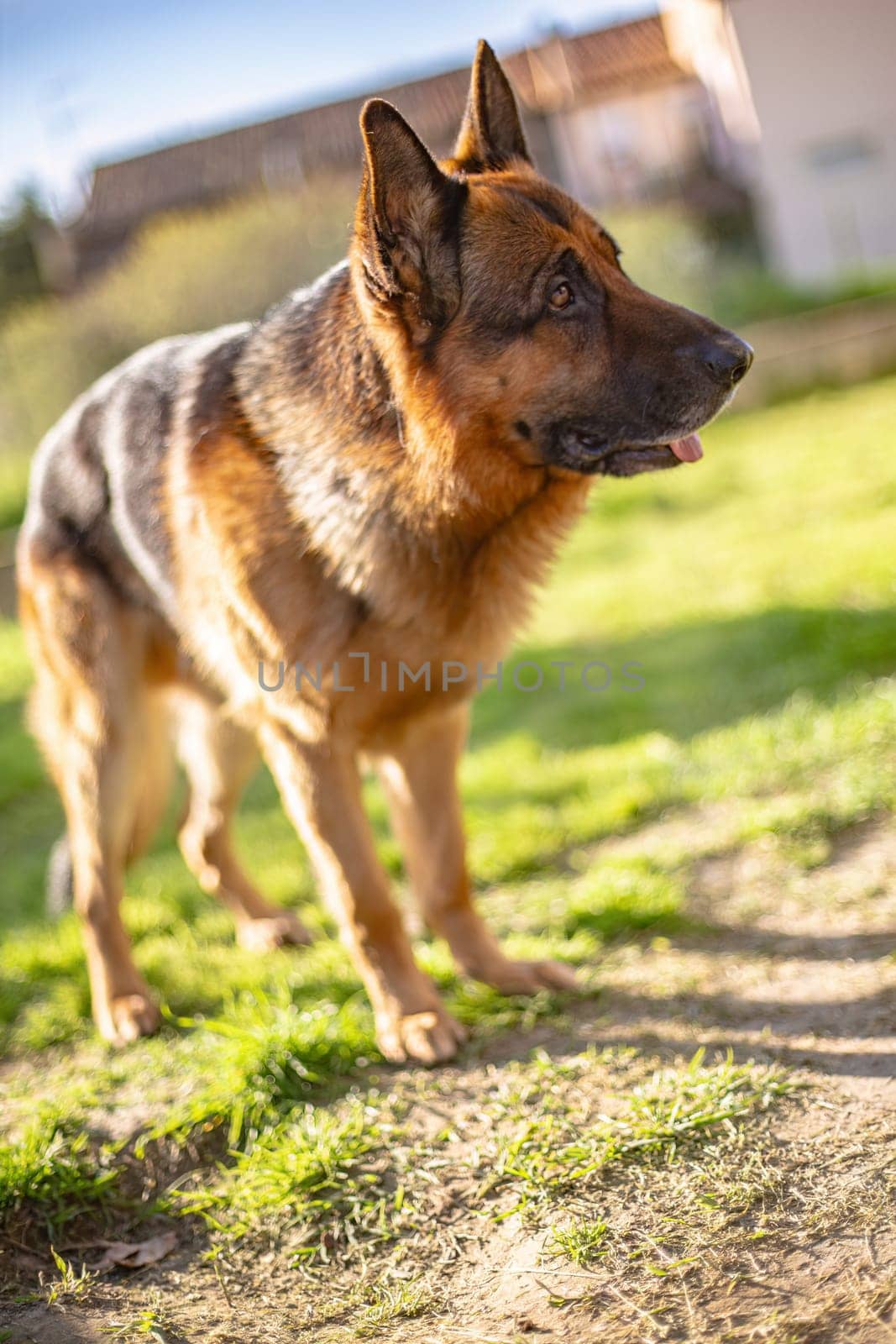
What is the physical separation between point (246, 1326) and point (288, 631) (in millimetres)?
1660

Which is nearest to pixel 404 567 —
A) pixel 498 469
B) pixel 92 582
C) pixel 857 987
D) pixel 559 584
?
pixel 498 469

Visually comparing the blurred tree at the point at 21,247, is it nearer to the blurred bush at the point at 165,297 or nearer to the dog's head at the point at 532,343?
the blurred bush at the point at 165,297

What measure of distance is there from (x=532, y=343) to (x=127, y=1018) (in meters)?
2.48

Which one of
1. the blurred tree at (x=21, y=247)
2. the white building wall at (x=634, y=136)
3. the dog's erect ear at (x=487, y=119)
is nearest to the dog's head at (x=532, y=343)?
the dog's erect ear at (x=487, y=119)

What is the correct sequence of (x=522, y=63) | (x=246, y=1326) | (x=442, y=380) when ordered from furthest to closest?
(x=522, y=63) → (x=442, y=380) → (x=246, y=1326)

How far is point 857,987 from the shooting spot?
9.89 ft

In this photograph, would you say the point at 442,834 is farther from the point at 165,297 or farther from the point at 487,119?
the point at 165,297

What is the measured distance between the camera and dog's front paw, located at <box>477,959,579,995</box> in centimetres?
340

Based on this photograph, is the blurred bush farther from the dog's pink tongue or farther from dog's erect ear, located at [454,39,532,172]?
the dog's pink tongue

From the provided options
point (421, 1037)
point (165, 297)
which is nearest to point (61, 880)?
point (421, 1037)

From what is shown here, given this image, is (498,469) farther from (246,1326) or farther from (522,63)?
(522,63)

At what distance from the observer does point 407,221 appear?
2.75 metres

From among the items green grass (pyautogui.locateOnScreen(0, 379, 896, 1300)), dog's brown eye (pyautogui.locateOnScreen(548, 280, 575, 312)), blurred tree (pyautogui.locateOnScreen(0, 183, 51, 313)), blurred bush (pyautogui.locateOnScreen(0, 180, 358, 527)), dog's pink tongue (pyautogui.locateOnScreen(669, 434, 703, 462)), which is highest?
blurred tree (pyautogui.locateOnScreen(0, 183, 51, 313))

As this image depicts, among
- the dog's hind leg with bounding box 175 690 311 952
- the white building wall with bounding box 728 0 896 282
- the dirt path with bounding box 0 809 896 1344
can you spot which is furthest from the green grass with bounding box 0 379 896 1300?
the white building wall with bounding box 728 0 896 282
